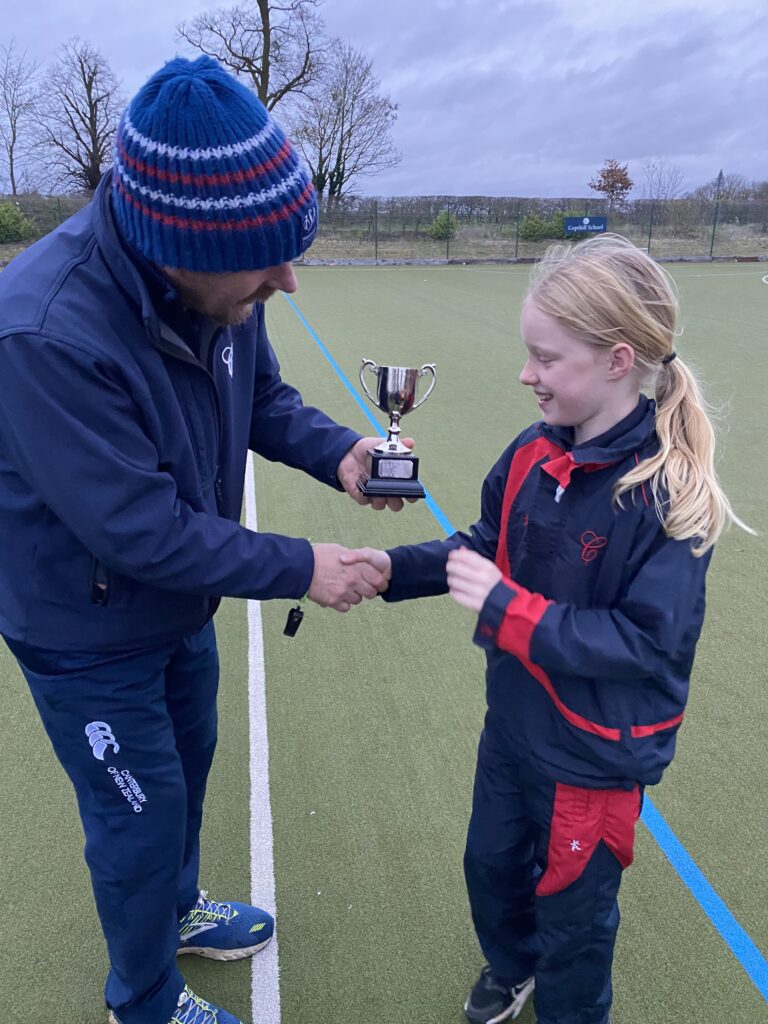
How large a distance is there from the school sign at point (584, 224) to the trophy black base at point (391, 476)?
31240 mm

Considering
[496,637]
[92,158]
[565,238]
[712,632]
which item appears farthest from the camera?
[92,158]

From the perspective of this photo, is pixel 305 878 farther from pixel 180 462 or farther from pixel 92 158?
pixel 92 158

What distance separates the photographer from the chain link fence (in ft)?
101

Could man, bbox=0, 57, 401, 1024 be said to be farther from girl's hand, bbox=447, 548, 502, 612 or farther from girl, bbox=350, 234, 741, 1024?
girl, bbox=350, 234, 741, 1024

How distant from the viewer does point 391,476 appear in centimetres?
225

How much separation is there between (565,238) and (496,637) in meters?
32.4

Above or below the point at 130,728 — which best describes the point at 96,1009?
below

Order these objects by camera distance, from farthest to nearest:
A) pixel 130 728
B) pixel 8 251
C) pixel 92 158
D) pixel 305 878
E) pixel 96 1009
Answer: pixel 92 158 < pixel 8 251 < pixel 305 878 < pixel 96 1009 < pixel 130 728

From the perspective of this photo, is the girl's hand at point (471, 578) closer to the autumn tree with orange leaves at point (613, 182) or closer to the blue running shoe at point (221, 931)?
the blue running shoe at point (221, 931)

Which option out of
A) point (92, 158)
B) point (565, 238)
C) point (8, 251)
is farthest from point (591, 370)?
point (92, 158)

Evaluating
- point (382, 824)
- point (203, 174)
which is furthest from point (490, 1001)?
point (203, 174)

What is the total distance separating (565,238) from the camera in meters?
31.4

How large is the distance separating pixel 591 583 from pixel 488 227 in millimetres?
33017

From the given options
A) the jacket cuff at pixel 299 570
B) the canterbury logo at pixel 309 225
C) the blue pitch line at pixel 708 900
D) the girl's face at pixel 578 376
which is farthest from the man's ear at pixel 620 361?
the blue pitch line at pixel 708 900
